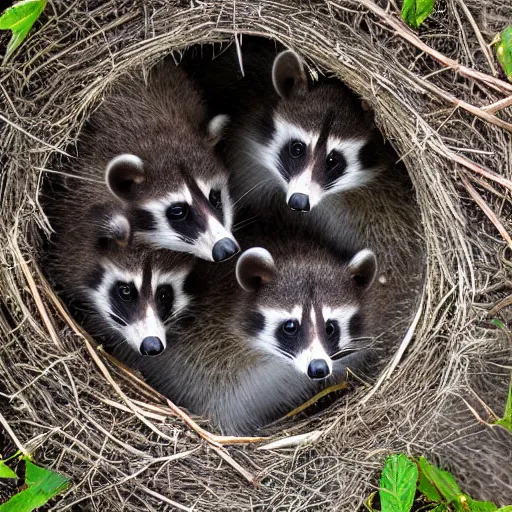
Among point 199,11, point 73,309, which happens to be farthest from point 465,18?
point 73,309

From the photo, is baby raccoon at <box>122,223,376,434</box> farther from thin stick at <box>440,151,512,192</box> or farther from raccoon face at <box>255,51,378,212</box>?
→ thin stick at <box>440,151,512,192</box>

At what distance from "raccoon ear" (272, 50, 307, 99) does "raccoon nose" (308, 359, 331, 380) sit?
1564 mm

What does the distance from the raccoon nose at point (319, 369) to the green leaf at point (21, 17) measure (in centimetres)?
217

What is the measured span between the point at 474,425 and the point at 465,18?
2.08 meters

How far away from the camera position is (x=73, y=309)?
4.85 meters

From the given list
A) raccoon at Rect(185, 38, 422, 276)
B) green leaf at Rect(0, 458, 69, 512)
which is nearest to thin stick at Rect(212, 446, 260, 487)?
green leaf at Rect(0, 458, 69, 512)

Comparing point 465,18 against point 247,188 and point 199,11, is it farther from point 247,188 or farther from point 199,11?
point 247,188

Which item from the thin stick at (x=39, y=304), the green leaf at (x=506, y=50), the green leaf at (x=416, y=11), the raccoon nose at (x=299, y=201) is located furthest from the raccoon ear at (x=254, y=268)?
the green leaf at (x=506, y=50)

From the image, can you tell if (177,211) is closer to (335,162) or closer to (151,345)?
(151,345)

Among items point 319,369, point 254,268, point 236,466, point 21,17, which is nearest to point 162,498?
point 236,466

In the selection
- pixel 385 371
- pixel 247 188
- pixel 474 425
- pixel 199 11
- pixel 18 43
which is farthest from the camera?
pixel 247 188

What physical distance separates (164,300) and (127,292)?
261mm

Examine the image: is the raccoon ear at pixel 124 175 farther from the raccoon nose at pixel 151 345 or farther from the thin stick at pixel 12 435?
the thin stick at pixel 12 435

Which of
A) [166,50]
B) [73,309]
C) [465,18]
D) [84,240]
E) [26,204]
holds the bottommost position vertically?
[73,309]
